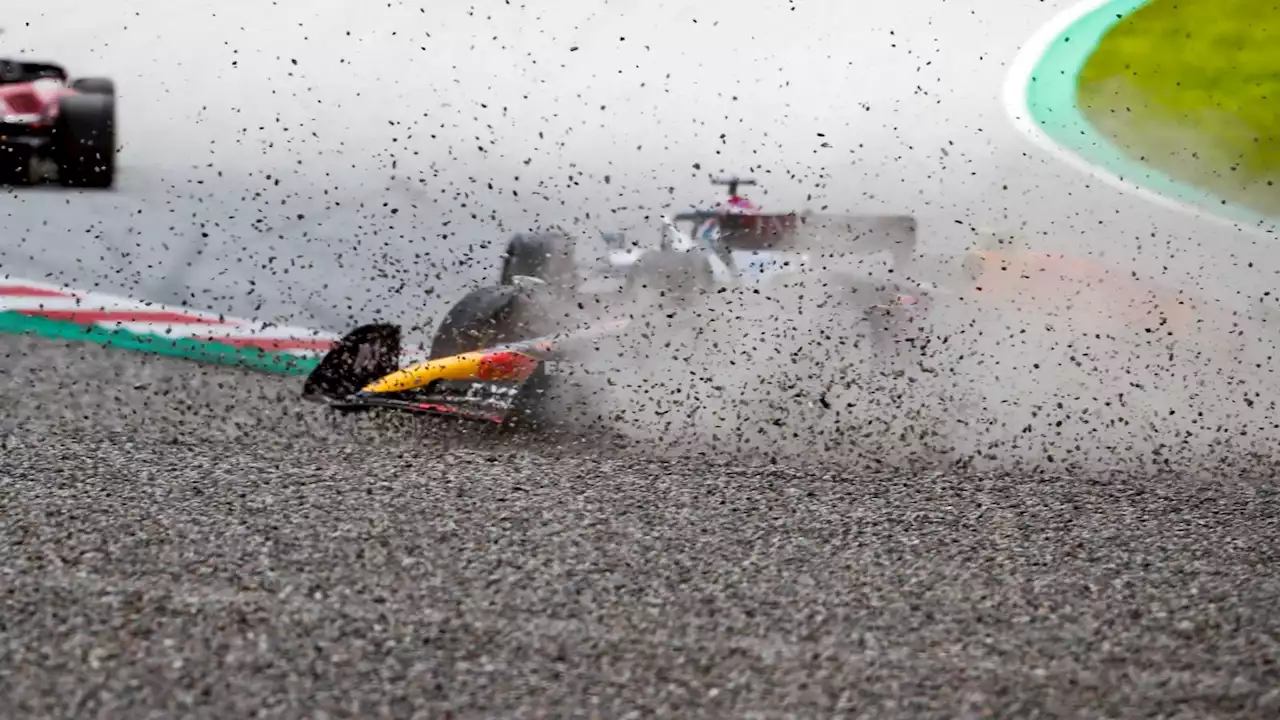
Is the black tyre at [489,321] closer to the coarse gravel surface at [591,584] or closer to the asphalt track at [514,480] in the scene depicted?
the asphalt track at [514,480]

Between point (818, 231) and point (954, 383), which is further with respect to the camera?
point (818, 231)

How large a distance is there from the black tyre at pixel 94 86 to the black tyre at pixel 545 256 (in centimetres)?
175

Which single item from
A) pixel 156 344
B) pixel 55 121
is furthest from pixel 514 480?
pixel 55 121

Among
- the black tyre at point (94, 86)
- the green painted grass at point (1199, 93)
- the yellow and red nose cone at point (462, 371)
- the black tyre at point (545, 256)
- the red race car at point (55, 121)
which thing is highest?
the green painted grass at point (1199, 93)

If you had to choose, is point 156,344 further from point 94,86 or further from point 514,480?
point 514,480

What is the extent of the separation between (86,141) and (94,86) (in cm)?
22

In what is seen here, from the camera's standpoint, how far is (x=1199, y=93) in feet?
15.0

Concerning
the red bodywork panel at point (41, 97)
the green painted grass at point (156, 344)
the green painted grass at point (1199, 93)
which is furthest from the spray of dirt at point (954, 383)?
the red bodywork panel at point (41, 97)

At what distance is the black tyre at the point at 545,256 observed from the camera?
454cm

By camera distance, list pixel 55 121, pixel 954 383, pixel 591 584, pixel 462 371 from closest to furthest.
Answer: pixel 591 584, pixel 462 371, pixel 954 383, pixel 55 121

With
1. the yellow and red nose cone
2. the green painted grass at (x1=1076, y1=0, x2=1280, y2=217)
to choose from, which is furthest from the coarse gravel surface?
the green painted grass at (x1=1076, y1=0, x2=1280, y2=217)

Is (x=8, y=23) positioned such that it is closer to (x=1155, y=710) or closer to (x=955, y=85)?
(x=955, y=85)

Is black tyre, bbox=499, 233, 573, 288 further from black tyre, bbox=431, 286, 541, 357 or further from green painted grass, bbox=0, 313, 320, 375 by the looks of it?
green painted grass, bbox=0, 313, 320, 375

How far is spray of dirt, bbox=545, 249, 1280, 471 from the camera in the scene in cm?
420
